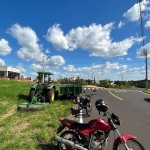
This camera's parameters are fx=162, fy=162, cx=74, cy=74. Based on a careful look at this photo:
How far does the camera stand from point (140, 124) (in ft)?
22.8

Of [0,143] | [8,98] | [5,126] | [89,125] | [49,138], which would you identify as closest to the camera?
[89,125]

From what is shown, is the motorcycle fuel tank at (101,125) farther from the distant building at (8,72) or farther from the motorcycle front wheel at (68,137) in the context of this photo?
the distant building at (8,72)

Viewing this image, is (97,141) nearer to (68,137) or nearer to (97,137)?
(97,137)

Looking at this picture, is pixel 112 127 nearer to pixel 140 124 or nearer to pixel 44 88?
pixel 140 124

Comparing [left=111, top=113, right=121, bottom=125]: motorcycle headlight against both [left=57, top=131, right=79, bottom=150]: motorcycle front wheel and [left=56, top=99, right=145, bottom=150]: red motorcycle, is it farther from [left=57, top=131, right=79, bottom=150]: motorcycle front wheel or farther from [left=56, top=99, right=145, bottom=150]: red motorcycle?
[left=57, top=131, right=79, bottom=150]: motorcycle front wheel

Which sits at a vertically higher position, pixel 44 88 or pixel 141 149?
pixel 44 88

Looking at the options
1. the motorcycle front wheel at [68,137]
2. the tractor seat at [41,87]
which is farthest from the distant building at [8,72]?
the motorcycle front wheel at [68,137]

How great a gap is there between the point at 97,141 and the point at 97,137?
0.34ft

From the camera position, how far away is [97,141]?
13.1ft

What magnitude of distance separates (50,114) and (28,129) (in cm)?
238

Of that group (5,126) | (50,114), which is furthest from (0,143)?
(50,114)

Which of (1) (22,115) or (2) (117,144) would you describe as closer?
(2) (117,144)

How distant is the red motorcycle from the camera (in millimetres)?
3831

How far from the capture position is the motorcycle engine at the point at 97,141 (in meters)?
3.96
